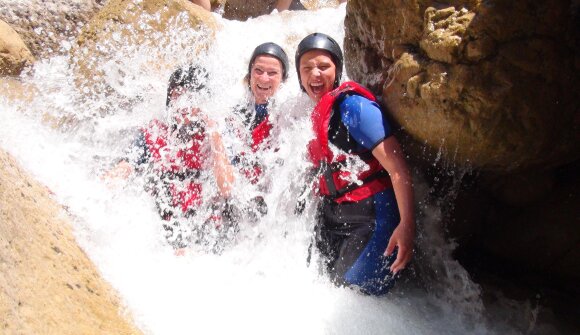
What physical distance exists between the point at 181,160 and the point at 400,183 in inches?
77.2

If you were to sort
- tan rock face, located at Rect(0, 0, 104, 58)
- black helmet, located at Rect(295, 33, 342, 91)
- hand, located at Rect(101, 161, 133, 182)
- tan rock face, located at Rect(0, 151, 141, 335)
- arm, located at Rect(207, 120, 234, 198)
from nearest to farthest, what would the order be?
tan rock face, located at Rect(0, 151, 141, 335) < black helmet, located at Rect(295, 33, 342, 91) < arm, located at Rect(207, 120, 234, 198) < hand, located at Rect(101, 161, 133, 182) < tan rock face, located at Rect(0, 0, 104, 58)

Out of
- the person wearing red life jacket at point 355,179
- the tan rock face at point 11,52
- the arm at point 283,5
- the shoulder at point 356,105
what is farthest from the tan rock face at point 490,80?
the arm at point 283,5

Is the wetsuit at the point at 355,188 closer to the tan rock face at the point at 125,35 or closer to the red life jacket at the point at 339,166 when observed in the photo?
the red life jacket at the point at 339,166

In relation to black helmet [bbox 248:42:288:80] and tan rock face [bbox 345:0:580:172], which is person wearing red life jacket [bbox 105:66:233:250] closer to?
black helmet [bbox 248:42:288:80]

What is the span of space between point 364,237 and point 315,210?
502 millimetres

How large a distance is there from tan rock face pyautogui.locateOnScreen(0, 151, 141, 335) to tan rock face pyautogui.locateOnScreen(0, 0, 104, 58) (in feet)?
16.8

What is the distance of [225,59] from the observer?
622 cm

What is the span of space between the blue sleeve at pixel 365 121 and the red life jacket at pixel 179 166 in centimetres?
153

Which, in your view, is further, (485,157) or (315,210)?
(315,210)

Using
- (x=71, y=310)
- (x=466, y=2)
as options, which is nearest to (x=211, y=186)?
(x=71, y=310)

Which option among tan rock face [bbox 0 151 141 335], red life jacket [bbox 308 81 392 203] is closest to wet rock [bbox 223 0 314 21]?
red life jacket [bbox 308 81 392 203]

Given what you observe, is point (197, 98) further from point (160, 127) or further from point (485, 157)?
point (485, 157)

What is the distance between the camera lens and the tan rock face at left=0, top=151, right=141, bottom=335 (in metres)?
1.48

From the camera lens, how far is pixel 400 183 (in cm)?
258
